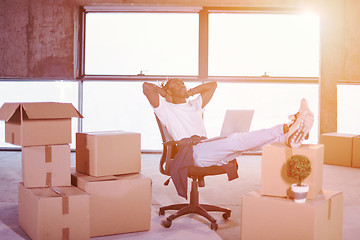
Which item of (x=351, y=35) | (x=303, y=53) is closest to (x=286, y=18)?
(x=303, y=53)

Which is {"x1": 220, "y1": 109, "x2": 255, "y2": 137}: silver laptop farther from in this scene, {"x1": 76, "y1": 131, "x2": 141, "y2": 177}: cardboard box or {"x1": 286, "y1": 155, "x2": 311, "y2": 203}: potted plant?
{"x1": 286, "y1": 155, "x2": 311, "y2": 203}: potted plant

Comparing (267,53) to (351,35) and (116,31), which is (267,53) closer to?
(351,35)

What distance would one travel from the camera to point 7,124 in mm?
2648

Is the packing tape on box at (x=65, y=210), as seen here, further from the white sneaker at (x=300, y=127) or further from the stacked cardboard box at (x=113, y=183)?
the white sneaker at (x=300, y=127)

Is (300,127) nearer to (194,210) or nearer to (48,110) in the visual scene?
(194,210)

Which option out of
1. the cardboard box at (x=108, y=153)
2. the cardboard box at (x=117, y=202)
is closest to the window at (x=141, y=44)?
the cardboard box at (x=108, y=153)

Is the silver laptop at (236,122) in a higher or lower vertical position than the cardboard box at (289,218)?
higher

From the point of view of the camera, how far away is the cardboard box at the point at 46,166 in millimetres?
2402

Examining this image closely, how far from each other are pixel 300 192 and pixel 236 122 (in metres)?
0.82

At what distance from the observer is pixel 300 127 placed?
200 centimetres

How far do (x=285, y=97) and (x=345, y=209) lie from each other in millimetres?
3300

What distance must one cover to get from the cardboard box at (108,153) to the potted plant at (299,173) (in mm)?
1069

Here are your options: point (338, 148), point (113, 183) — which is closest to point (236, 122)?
point (113, 183)

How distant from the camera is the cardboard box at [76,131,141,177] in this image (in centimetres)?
247
